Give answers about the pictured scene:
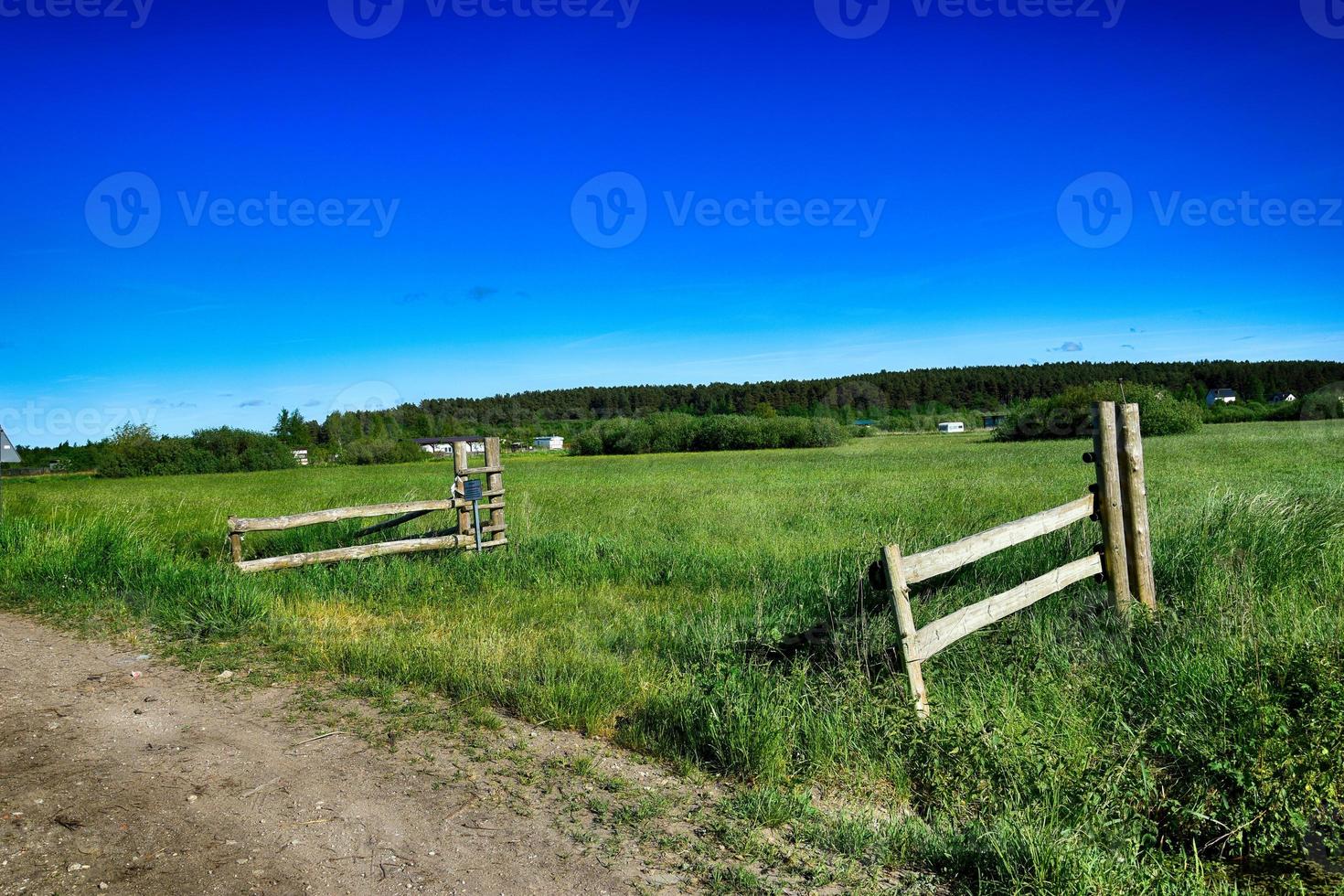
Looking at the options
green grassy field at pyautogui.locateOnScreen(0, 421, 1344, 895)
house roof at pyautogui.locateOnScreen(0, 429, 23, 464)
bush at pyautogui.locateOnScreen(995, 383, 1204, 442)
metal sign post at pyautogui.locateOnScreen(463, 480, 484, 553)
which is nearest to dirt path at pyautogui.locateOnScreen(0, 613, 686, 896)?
green grassy field at pyautogui.locateOnScreen(0, 421, 1344, 895)

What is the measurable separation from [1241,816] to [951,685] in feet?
6.12

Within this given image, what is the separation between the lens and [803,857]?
149 inches

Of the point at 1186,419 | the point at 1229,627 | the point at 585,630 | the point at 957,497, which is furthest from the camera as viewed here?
the point at 1186,419

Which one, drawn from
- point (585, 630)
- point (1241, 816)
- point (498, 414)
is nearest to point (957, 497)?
point (585, 630)

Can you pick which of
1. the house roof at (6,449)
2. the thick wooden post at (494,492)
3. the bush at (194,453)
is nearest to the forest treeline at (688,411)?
the bush at (194,453)

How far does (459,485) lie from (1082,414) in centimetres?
6930

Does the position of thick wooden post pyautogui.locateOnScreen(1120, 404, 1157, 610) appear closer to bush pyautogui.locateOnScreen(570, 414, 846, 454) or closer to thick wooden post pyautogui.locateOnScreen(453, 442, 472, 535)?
thick wooden post pyautogui.locateOnScreen(453, 442, 472, 535)

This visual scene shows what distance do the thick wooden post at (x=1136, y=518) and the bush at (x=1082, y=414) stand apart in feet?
204

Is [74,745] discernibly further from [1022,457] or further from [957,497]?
[1022,457]

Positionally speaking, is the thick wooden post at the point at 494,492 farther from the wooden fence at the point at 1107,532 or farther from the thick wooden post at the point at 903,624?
the thick wooden post at the point at 903,624

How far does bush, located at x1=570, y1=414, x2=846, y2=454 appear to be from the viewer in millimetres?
79213

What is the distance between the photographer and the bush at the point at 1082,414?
2440 inches

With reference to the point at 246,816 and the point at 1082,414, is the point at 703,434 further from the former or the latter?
the point at 246,816

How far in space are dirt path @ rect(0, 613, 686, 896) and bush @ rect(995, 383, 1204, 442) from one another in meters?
67.5
